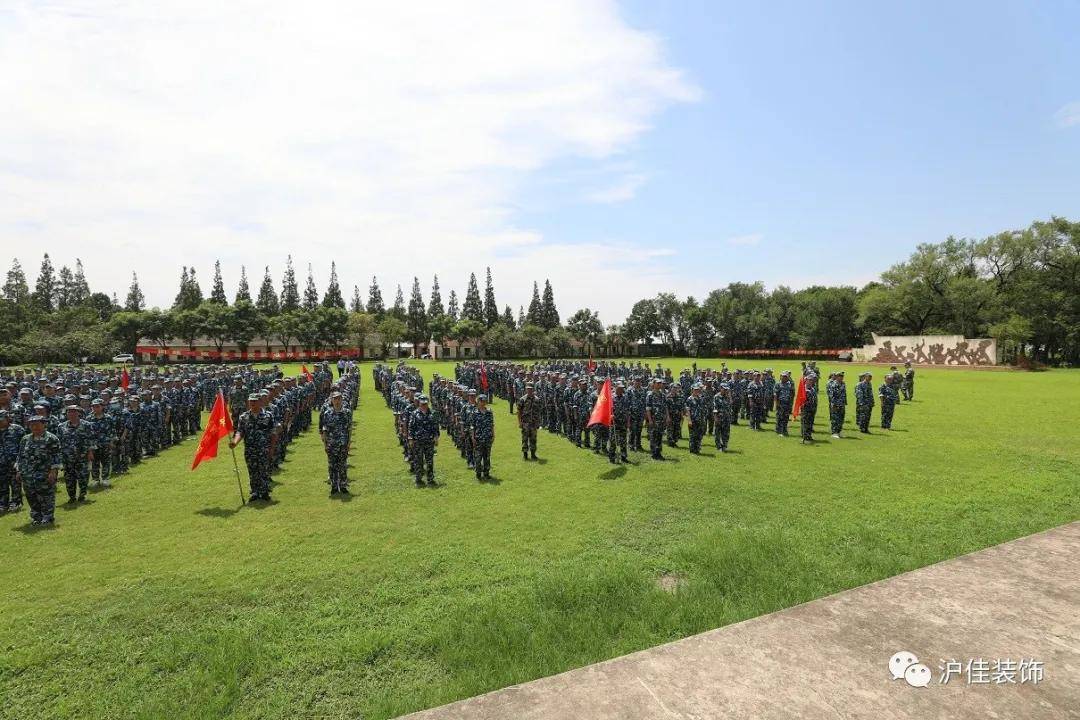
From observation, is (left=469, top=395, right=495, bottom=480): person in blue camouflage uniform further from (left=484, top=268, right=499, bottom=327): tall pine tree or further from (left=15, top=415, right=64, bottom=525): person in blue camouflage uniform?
(left=484, top=268, right=499, bottom=327): tall pine tree

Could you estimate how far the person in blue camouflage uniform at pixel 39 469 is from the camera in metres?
8.52

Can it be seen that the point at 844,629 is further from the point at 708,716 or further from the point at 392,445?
the point at 392,445

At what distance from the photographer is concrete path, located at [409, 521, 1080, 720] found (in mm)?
1717

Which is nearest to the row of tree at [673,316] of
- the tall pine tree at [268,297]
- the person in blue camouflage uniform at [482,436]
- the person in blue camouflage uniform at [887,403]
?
the tall pine tree at [268,297]

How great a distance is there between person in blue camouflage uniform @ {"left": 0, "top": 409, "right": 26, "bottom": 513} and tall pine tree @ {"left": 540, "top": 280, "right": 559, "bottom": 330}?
316 feet

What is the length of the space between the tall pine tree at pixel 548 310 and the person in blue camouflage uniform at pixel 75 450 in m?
95.6

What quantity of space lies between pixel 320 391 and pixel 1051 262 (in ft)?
223

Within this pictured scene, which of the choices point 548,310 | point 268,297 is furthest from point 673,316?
point 268,297

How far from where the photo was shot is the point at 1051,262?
5559cm

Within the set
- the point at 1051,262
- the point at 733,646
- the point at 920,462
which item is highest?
the point at 1051,262

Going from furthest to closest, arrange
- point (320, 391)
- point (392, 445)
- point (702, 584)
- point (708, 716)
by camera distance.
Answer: point (320, 391), point (392, 445), point (702, 584), point (708, 716)

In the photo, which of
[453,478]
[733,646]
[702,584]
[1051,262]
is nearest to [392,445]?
[453,478]

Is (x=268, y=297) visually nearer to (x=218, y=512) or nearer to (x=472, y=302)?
(x=472, y=302)

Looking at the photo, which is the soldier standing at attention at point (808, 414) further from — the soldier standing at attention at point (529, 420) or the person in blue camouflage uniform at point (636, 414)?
the soldier standing at attention at point (529, 420)
